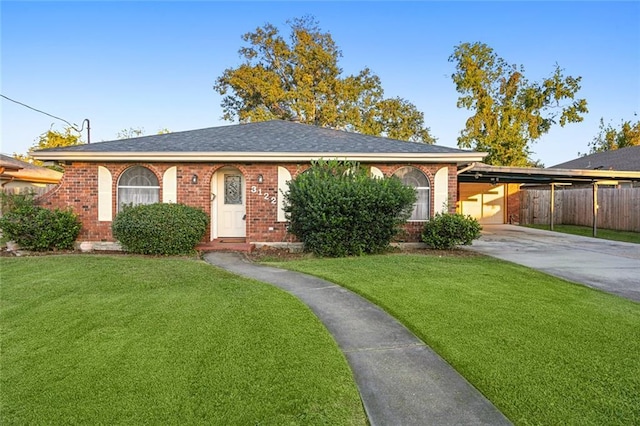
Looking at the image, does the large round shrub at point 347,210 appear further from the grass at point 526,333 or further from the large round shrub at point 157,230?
the large round shrub at point 157,230

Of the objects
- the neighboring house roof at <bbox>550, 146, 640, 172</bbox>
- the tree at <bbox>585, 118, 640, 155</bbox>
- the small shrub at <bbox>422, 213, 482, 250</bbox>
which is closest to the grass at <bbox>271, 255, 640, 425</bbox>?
the small shrub at <bbox>422, 213, 482, 250</bbox>

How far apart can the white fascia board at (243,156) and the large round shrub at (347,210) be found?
82 cm

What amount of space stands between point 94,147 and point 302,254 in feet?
21.3

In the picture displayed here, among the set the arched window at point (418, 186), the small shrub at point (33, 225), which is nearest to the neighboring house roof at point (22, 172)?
the small shrub at point (33, 225)

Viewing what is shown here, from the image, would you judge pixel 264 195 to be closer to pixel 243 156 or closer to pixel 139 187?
pixel 243 156

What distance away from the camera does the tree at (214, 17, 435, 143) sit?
91.2 ft

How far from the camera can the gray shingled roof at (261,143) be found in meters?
10.3

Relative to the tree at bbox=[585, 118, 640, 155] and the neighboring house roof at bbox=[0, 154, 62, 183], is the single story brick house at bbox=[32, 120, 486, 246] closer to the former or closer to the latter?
the neighboring house roof at bbox=[0, 154, 62, 183]

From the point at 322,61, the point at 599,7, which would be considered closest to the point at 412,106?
the point at 322,61

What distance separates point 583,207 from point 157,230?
20.4 metres

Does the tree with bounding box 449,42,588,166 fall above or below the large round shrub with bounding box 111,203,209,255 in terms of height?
above

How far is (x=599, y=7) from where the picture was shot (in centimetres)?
1141

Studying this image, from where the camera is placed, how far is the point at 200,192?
10.5m

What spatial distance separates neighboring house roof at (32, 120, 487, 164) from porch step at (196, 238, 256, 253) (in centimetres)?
229
